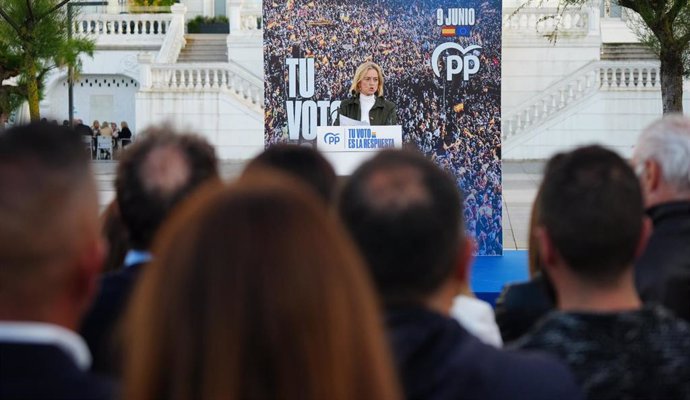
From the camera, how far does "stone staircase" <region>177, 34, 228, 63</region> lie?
32.0m

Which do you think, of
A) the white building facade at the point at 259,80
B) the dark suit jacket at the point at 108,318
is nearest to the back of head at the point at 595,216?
the dark suit jacket at the point at 108,318

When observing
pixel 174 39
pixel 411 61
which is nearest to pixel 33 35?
pixel 411 61

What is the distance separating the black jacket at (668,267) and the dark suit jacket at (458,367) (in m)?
1.19

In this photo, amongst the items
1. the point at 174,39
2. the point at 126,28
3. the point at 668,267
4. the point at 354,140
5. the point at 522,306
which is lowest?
the point at 522,306

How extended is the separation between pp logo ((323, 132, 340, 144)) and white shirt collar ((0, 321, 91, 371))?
28.6 ft

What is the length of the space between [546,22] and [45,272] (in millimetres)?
29420

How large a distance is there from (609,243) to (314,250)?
147 centimetres

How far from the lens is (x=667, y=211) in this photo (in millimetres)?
3680

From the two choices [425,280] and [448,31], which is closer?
[425,280]

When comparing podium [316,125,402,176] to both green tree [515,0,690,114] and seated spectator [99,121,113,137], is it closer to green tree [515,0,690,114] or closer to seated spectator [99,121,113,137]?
green tree [515,0,690,114]

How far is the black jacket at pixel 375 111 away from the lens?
35.3 feet

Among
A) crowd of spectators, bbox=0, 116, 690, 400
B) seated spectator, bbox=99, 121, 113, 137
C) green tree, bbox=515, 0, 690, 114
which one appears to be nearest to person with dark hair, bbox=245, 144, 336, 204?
crowd of spectators, bbox=0, 116, 690, 400

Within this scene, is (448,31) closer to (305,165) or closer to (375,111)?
(375,111)

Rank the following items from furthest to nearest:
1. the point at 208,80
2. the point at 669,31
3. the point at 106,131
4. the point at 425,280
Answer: the point at 106,131, the point at 208,80, the point at 669,31, the point at 425,280
